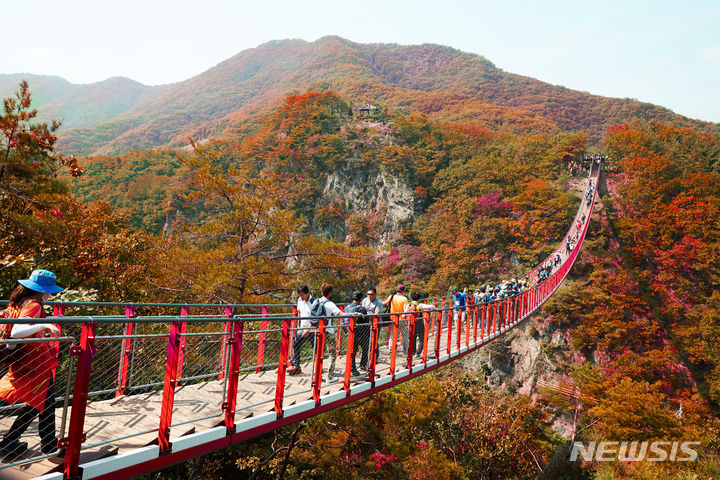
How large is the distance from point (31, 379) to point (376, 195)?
3763 cm

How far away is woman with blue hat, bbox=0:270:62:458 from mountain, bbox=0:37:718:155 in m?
60.0


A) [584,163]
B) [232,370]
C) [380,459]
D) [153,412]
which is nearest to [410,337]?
[232,370]

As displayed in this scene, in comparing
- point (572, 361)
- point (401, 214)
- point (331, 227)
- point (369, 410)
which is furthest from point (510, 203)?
point (369, 410)

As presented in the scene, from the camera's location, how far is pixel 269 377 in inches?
170

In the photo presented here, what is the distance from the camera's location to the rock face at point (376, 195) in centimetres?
3675

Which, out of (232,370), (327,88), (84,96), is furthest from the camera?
(84,96)

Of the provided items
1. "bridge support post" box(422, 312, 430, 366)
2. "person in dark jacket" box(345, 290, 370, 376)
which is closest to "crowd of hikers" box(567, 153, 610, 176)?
"bridge support post" box(422, 312, 430, 366)

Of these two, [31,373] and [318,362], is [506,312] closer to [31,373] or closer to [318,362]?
[318,362]

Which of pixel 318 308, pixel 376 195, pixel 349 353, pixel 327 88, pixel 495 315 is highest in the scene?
pixel 327 88

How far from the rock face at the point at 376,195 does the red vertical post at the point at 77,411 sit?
108 feet

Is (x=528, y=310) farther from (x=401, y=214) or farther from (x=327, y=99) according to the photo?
(x=327, y=99)

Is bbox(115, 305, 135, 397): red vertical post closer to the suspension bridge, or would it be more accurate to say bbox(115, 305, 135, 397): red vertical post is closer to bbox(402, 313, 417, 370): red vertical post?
the suspension bridge

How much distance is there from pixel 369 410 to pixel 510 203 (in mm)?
21117

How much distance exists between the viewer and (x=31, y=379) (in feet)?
7.53
